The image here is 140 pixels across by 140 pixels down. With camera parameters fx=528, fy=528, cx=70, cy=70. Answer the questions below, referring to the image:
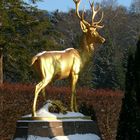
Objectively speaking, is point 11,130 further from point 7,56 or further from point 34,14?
point 34,14

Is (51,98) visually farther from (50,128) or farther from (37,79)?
(50,128)

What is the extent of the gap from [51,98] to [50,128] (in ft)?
23.7

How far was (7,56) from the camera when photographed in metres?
27.5

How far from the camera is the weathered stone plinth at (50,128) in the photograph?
12367 mm

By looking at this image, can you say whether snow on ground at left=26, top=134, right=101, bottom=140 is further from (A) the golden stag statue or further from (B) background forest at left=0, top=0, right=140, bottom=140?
(B) background forest at left=0, top=0, right=140, bottom=140

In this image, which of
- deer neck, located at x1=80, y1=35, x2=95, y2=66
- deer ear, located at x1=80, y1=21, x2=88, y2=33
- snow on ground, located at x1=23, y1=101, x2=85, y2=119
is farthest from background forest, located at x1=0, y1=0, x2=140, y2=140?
snow on ground, located at x1=23, y1=101, x2=85, y2=119

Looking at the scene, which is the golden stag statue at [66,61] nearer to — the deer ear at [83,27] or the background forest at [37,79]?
the deer ear at [83,27]

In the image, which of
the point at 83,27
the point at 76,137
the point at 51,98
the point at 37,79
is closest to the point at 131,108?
the point at 76,137

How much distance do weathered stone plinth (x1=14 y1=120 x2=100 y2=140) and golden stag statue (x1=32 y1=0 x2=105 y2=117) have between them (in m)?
0.33

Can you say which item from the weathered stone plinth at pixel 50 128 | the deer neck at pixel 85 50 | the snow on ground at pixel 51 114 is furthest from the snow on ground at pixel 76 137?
the deer neck at pixel 85 50

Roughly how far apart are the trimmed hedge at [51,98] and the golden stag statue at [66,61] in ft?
16.7

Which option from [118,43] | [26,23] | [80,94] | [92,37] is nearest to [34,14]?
[26,23]

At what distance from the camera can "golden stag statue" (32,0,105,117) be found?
42.2ft

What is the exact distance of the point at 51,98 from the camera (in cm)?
1961
